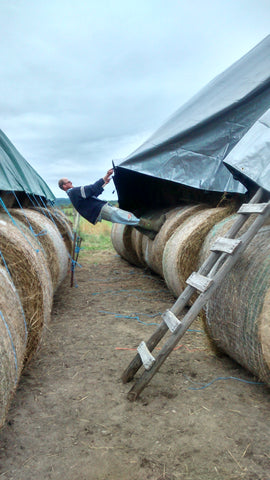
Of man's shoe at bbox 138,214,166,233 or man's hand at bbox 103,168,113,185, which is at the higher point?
man's hand at bbox 103,168,113,185

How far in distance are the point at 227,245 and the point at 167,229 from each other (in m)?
2.97

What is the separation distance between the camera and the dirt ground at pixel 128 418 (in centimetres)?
222

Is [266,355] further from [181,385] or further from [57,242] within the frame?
[57,242]

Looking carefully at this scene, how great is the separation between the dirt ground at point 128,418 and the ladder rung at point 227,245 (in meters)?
1.15

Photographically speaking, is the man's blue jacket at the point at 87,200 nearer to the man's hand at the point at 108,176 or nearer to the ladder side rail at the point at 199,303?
the man's hand at the point at 108,176

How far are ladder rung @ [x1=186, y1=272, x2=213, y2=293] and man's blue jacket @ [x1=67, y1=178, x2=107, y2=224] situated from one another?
4.33 meters

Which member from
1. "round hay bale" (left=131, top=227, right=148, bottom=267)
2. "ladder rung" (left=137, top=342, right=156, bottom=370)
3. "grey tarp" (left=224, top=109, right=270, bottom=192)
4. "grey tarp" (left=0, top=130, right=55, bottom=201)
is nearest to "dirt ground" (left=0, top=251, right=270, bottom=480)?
"ladder rung" (left=137, top=342, right=156, bottom=370)

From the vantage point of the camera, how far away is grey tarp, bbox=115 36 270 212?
528 centimetres

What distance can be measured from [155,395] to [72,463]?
96 cm

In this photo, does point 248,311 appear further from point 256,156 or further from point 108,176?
point 108,176

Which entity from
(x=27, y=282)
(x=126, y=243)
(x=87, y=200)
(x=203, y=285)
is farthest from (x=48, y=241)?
(x=126, y=243)

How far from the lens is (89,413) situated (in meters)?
2.82

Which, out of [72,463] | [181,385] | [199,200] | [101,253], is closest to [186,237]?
[199,200]

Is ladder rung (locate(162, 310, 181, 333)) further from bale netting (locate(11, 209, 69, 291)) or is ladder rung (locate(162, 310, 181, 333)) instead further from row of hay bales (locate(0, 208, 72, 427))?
bale netting (locate(11, 209, 69, 291))
